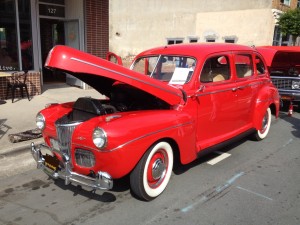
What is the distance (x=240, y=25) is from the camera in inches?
845

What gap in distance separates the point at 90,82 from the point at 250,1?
64.2 ft

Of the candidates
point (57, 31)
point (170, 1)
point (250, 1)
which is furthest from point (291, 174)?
point (170, 1)

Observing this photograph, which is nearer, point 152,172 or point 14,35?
point 152,172

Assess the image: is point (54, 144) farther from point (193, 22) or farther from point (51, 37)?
point (193, 22)

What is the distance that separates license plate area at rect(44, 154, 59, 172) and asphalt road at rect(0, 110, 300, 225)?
44cm

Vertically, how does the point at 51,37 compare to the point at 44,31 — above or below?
below

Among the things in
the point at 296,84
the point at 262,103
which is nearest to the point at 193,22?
the point at 296,84

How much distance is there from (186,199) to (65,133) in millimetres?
1628

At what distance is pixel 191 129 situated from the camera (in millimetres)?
4012

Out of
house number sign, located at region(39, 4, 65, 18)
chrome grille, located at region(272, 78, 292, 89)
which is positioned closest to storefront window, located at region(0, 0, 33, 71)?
house number sign, located at region(39, 4, 65, 18)

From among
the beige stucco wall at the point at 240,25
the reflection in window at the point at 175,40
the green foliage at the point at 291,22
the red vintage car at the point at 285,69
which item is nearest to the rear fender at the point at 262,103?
the red vintage car at the point at 285,69

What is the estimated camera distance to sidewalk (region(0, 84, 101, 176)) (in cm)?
514

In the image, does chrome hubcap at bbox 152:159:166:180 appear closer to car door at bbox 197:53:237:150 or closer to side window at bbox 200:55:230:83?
car door at bbox 197:53:237:150

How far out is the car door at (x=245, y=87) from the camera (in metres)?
5.06
